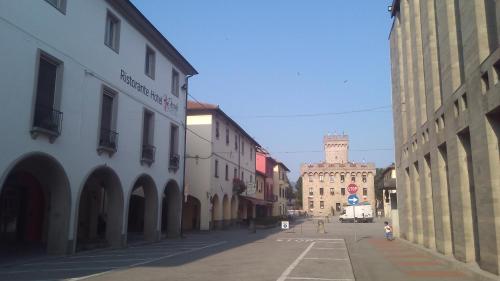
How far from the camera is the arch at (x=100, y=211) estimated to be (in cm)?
2038

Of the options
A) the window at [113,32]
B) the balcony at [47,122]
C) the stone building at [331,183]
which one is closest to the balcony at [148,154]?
the window at [113,32]

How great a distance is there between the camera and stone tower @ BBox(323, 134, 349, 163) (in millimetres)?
110562

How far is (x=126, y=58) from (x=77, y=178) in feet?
21.9

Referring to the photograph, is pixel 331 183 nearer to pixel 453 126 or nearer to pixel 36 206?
pixel 36 206

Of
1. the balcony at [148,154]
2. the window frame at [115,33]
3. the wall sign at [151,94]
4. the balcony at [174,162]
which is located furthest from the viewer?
the balcony at [174,162]

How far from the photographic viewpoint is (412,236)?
2206 cm

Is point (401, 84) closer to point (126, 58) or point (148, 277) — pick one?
point (126, 58)

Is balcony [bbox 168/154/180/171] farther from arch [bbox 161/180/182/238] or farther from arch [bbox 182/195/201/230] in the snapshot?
arch [bbox 182/195/201/230]

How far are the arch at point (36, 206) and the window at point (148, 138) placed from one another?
4883 millimetres

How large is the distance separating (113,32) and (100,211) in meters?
11.0

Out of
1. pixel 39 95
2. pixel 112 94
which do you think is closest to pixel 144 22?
pixel 112 94

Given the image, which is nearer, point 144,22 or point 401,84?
point 144,22

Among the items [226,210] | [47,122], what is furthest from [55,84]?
[226,210]

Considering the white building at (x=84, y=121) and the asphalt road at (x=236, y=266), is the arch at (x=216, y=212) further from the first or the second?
the asphalt road at (x=236, y=266)
